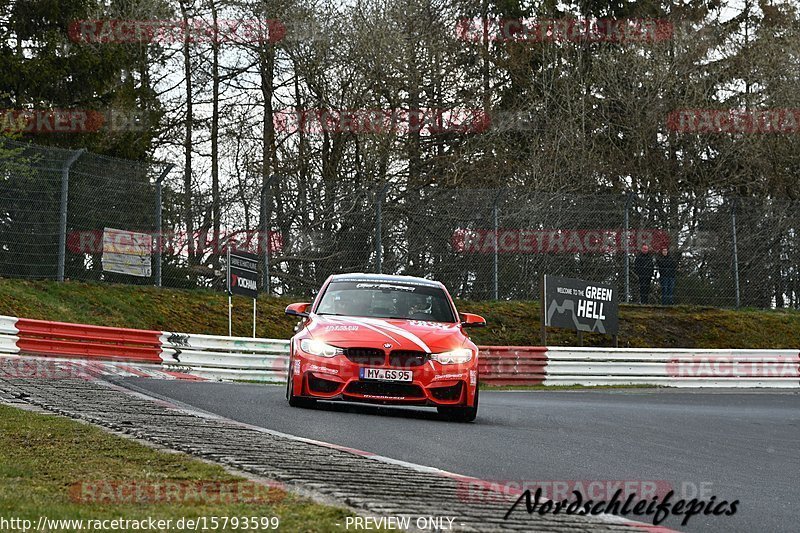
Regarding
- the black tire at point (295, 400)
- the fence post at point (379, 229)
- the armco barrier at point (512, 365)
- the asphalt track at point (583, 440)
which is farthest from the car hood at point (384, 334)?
the fence post at point (379, 229)

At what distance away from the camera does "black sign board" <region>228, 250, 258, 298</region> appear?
22438 millimetres

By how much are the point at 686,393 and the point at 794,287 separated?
8.56 metres

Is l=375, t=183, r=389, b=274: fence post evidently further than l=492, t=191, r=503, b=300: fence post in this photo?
No

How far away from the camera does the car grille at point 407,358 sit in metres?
11.9

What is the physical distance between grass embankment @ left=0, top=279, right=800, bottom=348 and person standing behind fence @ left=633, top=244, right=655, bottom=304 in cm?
50

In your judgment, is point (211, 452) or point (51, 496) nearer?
point (51, 496)

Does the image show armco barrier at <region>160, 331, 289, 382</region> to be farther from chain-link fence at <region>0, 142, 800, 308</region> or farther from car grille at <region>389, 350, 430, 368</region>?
car grille at <region>389, 350, 430, 368</region>

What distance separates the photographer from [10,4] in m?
29.7

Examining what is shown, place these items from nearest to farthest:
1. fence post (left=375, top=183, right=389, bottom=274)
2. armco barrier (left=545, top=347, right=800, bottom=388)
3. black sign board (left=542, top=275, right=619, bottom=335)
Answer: armco barrier (left=545, top=347, right=800, bottom=388)
black sign board (left=542, top=275, right=619, bottom=335)
fence post (left=375, top=183, right=389, bottom=274)

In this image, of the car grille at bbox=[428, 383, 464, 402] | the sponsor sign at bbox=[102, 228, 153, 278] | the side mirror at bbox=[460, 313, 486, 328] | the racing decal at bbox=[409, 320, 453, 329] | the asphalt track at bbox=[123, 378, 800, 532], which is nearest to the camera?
the asphalt track at bbox=[123, 378, 800, 532]

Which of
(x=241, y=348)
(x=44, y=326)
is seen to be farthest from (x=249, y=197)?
(x=44, y=326)

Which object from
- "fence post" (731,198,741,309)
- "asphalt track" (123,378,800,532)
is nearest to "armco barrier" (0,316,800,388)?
"asphalt track" (123,378,800,532)

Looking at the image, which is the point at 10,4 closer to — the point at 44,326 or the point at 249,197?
the point at 249,197

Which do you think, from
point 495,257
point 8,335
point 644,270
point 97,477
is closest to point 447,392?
point 97,477
